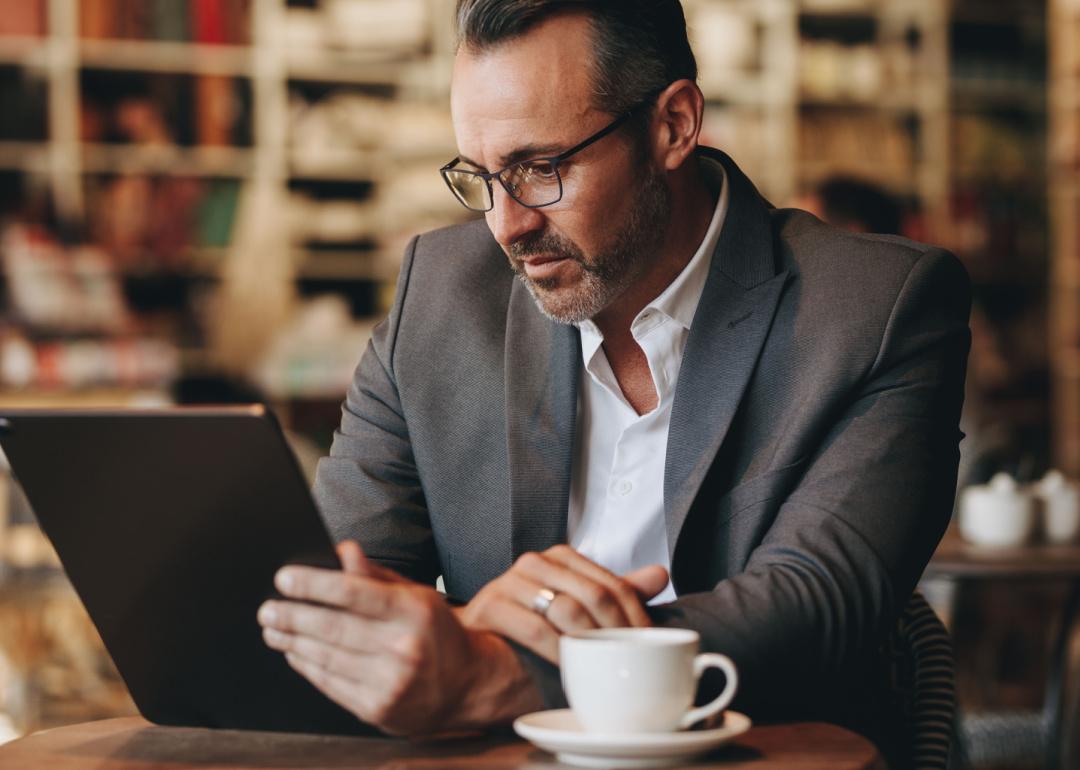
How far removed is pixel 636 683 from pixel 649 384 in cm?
71

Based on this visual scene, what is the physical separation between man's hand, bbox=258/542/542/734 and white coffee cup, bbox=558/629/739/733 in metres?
0.09

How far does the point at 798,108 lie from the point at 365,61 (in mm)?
1901

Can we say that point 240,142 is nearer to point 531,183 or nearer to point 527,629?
point 531,183

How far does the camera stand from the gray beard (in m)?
1.54

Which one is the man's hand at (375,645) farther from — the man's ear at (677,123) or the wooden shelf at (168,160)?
the wooden shelf at (168,160)

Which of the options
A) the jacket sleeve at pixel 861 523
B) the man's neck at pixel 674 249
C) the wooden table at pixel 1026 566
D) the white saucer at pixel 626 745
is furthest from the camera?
the wooden table at pixel 1026 566

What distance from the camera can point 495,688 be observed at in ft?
3.52

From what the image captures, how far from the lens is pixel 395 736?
1.10 m

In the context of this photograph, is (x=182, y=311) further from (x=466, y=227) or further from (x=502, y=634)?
(x=502, y=634)

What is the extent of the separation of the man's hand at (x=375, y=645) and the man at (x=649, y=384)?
3.5 inches

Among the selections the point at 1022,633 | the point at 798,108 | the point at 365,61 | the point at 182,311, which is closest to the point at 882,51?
the point at 798,108

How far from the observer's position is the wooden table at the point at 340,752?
3.27 feet

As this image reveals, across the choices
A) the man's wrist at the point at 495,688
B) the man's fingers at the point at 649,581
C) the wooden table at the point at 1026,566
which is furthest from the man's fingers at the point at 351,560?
the wooden table at the point at 1026,566

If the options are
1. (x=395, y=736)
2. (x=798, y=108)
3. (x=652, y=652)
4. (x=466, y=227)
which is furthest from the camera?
(x=798, y=108)
